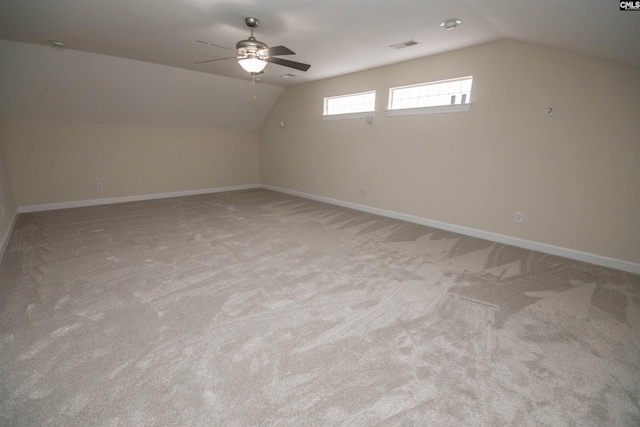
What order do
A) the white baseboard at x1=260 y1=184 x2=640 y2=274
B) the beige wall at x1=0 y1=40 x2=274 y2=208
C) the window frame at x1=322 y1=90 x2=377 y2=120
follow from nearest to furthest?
the white baseboard at x1=260 y1=184 x2=640 y2=274, the beige wall at x1=0 y1=40 x2=274 y2=208, the window frame at x1=322 y1=90 x2=377 y2=120

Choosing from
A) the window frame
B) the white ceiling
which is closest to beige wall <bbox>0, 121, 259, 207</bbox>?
the white ceiling

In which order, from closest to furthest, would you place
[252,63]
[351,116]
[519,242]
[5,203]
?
1. [252,63]
2. [519,242]
3. [5,203]
4. [351,116]

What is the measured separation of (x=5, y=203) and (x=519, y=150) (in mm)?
6983

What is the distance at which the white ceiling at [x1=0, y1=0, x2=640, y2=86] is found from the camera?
2.17 meters

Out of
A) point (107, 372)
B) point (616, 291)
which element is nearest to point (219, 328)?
point (107, 372)

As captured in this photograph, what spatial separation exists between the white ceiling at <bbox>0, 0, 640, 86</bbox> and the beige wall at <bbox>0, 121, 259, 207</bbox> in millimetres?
2001

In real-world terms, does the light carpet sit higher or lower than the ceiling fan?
lower

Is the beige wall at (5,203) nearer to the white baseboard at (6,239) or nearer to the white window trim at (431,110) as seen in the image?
the white baseboard at (6,239)

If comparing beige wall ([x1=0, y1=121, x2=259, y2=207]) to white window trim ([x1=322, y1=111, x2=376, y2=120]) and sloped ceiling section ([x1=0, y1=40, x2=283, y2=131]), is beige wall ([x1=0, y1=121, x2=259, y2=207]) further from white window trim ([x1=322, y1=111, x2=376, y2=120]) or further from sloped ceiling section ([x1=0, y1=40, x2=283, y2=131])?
white window trim ([x1=322, y1=111, x2=376, y2=120])

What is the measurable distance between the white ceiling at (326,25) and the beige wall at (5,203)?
77.6 inches

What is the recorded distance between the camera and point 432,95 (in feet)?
13.6

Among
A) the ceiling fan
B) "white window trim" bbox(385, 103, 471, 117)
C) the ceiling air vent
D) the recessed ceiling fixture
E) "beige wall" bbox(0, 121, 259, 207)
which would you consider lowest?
"beige wall" bbox(0, 121, 259, 207)

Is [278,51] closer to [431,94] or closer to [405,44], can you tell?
[405,44]

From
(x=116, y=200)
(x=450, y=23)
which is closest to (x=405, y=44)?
(x=450, y=23)
